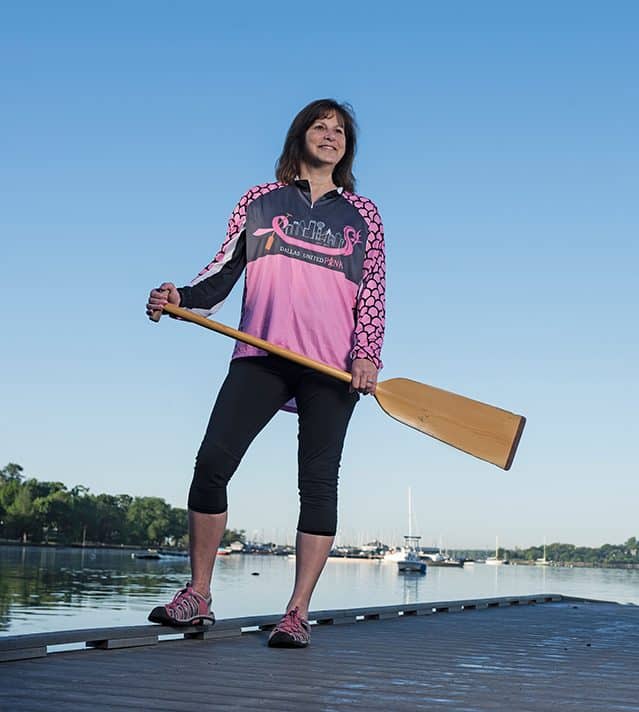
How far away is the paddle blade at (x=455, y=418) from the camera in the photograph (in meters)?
4.52

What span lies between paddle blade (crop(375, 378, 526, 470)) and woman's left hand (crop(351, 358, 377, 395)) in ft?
0.75

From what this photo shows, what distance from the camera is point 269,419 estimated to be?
4398 millimetres

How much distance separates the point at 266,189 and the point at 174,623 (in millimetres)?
1995

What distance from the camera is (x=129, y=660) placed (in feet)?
11.2

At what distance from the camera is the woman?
4227mm

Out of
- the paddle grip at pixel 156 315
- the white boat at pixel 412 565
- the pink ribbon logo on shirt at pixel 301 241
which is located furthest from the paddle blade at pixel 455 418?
the white boat at pixel 412 565

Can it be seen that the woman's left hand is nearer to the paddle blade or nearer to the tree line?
the paddle blade

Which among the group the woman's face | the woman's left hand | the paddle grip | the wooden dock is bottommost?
the wooden dock

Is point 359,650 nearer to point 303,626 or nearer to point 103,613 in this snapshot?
point 303,626

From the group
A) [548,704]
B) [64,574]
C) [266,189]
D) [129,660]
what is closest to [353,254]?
[266,189]

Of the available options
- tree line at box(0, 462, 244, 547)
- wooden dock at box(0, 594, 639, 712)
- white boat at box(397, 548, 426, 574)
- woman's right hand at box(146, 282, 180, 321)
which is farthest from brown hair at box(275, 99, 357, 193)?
tree line at box(0, 462, 244, 547)

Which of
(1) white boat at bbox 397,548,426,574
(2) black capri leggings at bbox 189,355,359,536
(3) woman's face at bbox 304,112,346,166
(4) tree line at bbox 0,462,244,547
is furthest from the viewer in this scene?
(4) tree line at bbox 0,462,244,547

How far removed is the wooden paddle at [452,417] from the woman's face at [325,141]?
965 mm

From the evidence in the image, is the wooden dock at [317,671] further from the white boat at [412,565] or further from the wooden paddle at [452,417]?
the white boat at [412,565]
